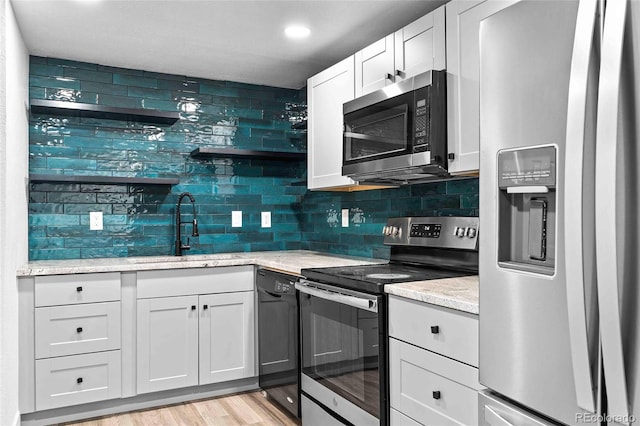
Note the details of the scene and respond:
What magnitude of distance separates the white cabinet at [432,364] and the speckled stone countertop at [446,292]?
0.10 ft

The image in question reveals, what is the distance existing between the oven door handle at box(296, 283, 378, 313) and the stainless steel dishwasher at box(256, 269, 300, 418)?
0.79 ft

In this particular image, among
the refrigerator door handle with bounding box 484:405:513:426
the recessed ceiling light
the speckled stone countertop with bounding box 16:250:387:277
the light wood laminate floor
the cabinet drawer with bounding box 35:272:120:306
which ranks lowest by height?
the light wood laminate floor

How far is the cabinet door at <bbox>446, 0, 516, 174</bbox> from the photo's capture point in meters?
2.14

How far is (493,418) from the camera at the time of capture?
1.40 metres

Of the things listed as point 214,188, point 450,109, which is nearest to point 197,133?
point 214,188

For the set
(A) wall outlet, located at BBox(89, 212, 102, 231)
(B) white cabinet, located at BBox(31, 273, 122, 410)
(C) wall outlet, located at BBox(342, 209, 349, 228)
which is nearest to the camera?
(B) white cabinet, located at BBox(31, 273, 122, 410)

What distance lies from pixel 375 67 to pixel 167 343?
6.81ft

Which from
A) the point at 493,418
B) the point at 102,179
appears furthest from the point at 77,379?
the point at 493,418

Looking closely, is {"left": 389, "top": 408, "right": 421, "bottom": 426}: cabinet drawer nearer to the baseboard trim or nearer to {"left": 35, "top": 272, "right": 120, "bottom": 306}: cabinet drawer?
the baseboard trim

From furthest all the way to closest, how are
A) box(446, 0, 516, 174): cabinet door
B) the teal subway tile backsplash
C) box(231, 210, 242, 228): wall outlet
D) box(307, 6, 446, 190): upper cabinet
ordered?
box(231, 210, 242, 228): wall outlet < the teal subway tile backsplash < box(307, 6, 446, 190): upper cabinet < box(446, 0, 516, 174): cabinet door

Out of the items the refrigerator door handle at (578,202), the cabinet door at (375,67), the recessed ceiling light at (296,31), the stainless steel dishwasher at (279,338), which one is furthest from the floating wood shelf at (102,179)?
the refrigerator door handle at (578,202)

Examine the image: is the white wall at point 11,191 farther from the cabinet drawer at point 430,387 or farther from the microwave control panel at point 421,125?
the microwave control panel at point 421,125

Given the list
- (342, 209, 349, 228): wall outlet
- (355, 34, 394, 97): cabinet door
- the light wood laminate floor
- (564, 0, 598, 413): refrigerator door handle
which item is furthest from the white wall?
(564, 0, 598, 413): refrigerator door handle

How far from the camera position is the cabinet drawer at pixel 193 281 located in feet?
10.4
